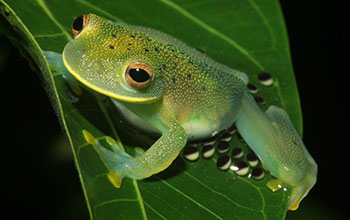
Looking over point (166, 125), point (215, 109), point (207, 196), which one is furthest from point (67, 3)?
point (207, 196)

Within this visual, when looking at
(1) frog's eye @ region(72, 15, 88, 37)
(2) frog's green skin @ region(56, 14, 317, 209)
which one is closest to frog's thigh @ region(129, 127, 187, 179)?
(2) frog's green skin @ region(56, 14, 317, 209)

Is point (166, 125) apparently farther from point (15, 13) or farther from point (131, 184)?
point (15, 13)

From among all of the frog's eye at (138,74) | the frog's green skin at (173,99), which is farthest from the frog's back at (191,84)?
the frog's eye at (138,74)

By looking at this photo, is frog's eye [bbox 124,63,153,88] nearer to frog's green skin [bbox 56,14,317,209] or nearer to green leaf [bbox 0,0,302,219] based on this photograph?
frog's green skin [bbox 56,14,317,209]

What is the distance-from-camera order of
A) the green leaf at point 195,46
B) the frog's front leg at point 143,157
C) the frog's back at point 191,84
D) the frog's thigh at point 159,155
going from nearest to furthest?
the green leaf at point 195,46 < the frog's front leg at point 143,157 < the frog's thigh at point 159,155 < the frog's back at point 191,84

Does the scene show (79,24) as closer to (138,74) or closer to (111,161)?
(138,74)

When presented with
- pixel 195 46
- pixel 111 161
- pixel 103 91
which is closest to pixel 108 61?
pixel 103 91

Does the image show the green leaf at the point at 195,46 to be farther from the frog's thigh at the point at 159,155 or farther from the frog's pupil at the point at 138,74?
the frog's pupil at the point at 138,74
